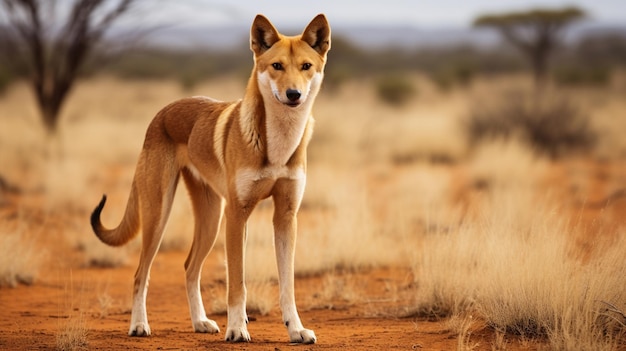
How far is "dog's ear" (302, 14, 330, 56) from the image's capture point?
503 cm

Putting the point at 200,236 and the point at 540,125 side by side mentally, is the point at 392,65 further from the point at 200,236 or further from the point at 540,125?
the point at 200,236

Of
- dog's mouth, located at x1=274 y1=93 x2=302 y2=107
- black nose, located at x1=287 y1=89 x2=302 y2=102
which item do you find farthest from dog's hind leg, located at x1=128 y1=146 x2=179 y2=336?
black nose, located at x1=287 y1=89 x2=302 y2=102

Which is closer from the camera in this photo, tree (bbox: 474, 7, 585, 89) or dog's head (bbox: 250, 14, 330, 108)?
dog's head (bbox: 250, 14, 330, 108)

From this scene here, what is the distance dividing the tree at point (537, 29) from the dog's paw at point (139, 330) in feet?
91.8

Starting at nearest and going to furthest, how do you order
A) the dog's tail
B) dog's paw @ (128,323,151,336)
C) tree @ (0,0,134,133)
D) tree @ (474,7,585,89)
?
dog's paw @ (128,323,151,336), the dog's tail, tree @ (0,0,134,133), tree @ (474,7,585,89)

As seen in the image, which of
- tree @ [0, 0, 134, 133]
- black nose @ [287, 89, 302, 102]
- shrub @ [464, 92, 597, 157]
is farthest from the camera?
shrub @ [464, 92, 597, 157]

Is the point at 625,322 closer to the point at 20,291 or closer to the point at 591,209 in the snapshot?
the point at 20,291

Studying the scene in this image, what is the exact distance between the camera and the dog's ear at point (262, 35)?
4988mm

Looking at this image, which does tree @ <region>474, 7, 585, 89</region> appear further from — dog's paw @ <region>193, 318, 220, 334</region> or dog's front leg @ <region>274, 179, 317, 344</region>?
dog's front leg @ <region>274, 179, 317, 344</region>

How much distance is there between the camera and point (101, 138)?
17.6 metres

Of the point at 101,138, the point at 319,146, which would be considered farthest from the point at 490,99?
the point at 101,138

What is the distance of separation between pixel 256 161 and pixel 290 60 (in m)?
0.66

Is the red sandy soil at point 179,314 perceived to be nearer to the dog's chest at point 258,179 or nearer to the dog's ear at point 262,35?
the dog's chest at point 258,179

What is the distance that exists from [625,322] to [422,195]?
24.2 feet
